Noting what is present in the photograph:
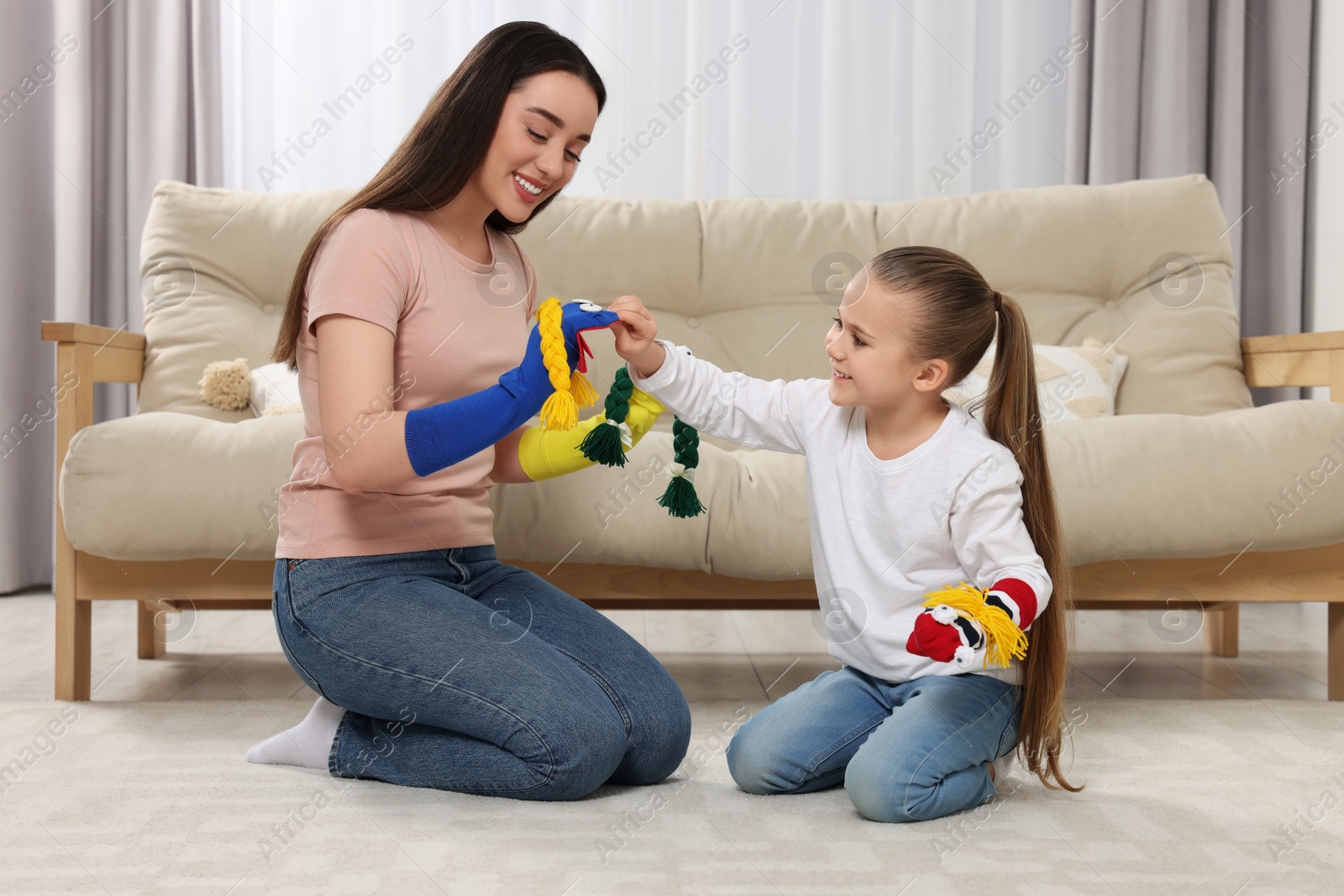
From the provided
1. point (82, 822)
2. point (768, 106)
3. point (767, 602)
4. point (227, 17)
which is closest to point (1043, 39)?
point (768, 106)

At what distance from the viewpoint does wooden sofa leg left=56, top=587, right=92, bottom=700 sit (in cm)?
158

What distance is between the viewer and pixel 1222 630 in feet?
6.76

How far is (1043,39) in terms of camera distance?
2934 mm

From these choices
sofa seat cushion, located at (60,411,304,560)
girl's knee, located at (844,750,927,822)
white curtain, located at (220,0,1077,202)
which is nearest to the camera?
girl's knee, located at (844,750,927,822)

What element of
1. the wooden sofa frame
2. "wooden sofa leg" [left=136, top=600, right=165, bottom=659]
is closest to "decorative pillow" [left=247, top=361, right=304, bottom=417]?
the wooden sofa frame

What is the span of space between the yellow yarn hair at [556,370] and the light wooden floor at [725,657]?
2.38 ft

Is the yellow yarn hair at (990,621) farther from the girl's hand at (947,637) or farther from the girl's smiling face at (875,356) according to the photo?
the girl's smiling face at (875,356)

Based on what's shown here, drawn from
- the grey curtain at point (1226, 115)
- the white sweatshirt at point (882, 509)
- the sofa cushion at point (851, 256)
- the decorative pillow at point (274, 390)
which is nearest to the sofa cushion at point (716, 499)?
the white sweatshirt at point (882, 509)

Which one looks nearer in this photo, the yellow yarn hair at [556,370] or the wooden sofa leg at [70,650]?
the yellow yarn hair at [556,370]

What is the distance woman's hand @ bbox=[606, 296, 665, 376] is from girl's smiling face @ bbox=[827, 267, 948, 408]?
0.70ft

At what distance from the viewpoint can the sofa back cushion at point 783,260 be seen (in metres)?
2.10

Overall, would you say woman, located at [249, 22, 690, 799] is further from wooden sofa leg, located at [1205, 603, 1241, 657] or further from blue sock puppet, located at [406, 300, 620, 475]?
wooden sofa leg, located at [1205, 603, 1241, 657]

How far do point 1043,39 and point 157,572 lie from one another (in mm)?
2587

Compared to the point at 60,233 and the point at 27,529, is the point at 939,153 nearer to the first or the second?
the point at 60,233
